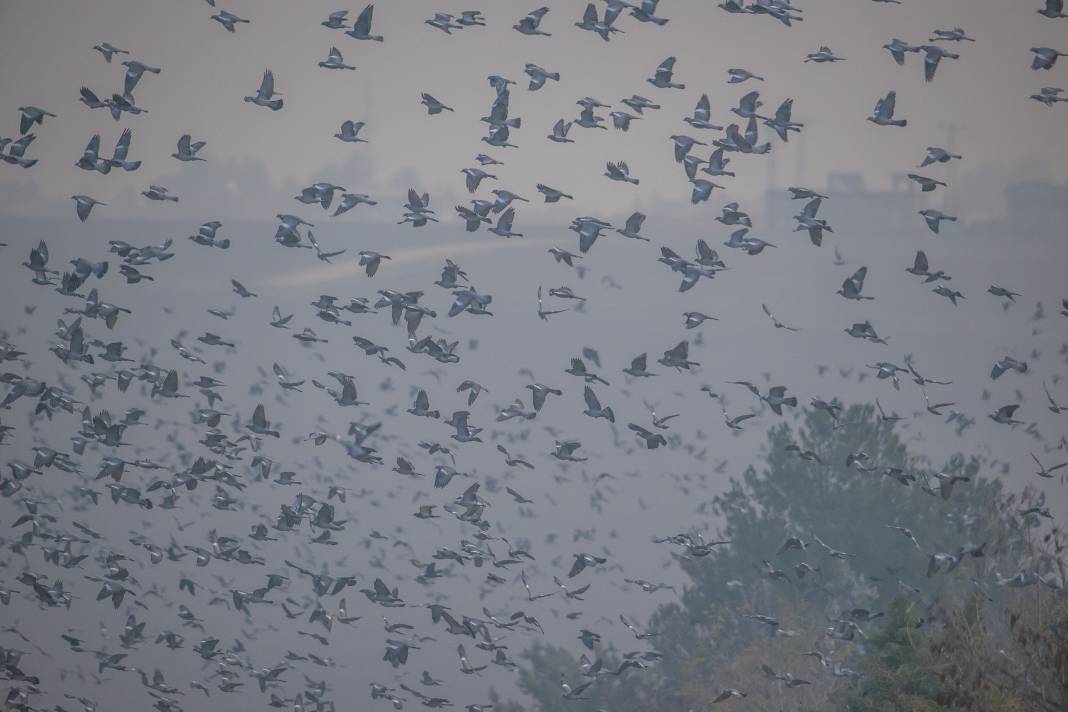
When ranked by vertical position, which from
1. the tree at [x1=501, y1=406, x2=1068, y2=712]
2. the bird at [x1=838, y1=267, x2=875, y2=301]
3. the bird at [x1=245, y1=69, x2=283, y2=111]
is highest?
the bird at [x1=245, y1=69, x2=283, y2=111]

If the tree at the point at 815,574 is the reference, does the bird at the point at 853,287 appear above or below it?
above

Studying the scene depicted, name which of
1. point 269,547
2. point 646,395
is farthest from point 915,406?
point 269,547

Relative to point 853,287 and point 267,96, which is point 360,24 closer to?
point 267,96

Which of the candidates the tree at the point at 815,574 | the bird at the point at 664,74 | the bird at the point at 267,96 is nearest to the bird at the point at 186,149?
the bird at the point at 267,96

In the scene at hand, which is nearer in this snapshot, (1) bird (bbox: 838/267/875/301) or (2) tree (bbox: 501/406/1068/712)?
(1) bird (bbox: 838/267/875/301)

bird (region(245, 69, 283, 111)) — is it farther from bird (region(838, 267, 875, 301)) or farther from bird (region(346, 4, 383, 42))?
bird (region(838, 267, 875, 301))

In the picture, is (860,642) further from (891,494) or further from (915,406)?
(915,406)

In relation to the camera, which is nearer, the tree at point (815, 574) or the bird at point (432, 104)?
the bird at point (432, 104)

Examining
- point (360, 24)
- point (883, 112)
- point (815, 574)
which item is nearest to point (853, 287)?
point (883, 112)

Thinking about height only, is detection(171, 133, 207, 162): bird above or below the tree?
above

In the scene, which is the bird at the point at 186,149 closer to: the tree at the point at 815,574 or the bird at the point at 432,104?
the bird at the point at 432,104

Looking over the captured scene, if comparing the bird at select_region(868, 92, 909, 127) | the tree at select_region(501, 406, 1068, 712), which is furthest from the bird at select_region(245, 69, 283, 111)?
the tree at select_region(501, 406, 1068, 712)
